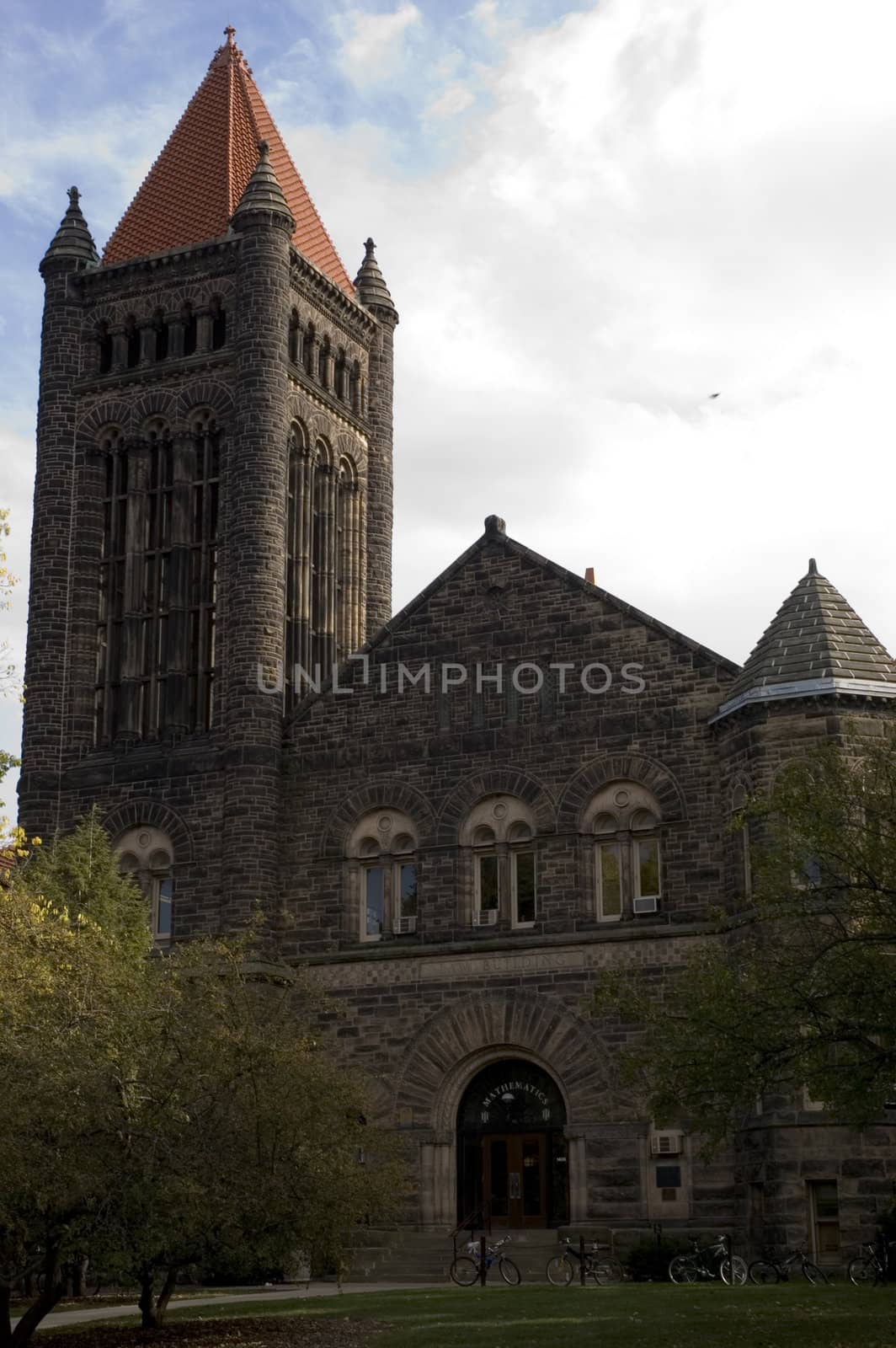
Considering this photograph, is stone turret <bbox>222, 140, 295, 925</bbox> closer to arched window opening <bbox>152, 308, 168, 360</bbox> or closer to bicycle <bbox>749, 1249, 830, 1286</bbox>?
arched window opening <bbox>152, 308, 168, 360</bbox>

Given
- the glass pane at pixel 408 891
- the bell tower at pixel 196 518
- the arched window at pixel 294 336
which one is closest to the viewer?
the glass pane at pixel 408 891

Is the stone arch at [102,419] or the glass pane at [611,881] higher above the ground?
the stone arch at [102,419]

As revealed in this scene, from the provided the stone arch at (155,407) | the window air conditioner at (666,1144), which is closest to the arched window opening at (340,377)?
the stone arch at (155,407)

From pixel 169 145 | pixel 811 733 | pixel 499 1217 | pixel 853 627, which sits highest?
pixel 169 145

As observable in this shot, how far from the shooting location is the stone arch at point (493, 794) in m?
41.6

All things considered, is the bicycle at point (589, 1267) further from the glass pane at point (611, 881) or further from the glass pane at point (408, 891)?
the glass pane at point (408, 891)

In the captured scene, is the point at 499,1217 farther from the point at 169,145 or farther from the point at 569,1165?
the point at 169,145

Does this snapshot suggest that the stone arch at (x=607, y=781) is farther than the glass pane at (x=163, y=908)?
No

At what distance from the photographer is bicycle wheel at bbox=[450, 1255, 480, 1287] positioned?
1426 inches

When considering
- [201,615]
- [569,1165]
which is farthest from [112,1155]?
[201,615]

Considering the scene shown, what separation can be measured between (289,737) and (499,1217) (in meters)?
12.3

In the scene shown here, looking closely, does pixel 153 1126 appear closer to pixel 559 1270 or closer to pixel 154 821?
pixel 559 1270

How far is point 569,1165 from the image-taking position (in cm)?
3906

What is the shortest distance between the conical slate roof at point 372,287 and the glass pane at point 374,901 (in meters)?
19.8
